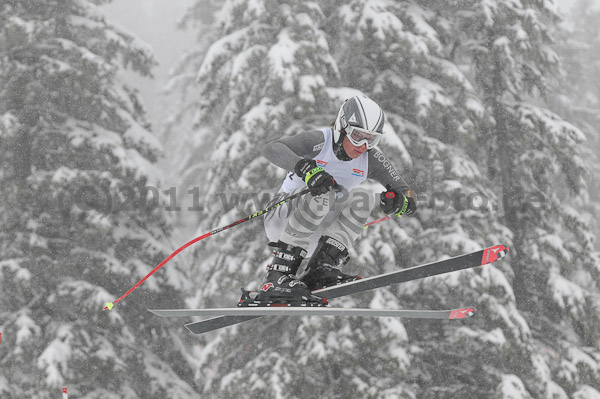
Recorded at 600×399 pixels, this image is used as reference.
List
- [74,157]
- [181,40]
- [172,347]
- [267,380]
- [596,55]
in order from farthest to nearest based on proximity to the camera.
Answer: [181,40]
[596,55]
[172,347]
[74,157]
[267,380]

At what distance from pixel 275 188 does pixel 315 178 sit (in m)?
6.10

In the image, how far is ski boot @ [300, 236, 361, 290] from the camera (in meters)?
5.64

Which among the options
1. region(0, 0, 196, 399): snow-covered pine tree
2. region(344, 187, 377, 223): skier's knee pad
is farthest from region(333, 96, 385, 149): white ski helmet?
region(0, 0, 196, 399): snow-covered pine tree

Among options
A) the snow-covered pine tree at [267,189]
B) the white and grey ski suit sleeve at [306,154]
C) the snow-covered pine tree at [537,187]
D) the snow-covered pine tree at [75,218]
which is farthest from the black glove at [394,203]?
the snow-covered pine tree at [75,218]

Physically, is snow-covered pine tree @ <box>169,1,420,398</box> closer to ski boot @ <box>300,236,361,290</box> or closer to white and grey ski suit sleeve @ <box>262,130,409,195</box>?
ski boot @ <box>300,236,361,290</box>

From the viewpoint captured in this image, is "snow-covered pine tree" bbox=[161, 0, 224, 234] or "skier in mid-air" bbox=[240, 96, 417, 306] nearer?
"skier in mid-air" bbox=[240, 96, 417, 306]

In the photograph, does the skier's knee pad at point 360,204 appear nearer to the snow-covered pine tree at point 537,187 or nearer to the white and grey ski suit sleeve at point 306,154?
the white and grey ski suit sleeve at point 306,154

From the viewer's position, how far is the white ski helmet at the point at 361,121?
5102 mm

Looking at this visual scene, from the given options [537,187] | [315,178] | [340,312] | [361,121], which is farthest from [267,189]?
[315,178]

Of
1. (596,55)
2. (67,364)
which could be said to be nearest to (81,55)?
(67,364)

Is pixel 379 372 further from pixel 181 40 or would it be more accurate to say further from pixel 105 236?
pixel 181 40

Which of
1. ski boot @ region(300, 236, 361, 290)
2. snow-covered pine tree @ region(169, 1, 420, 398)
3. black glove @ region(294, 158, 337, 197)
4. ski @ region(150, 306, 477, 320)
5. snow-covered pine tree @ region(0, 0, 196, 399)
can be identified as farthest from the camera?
snow-covered pine tree @ region(0, 0, 196, 399)

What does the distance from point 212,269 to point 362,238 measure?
2.65m

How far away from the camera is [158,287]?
12.6 metres
